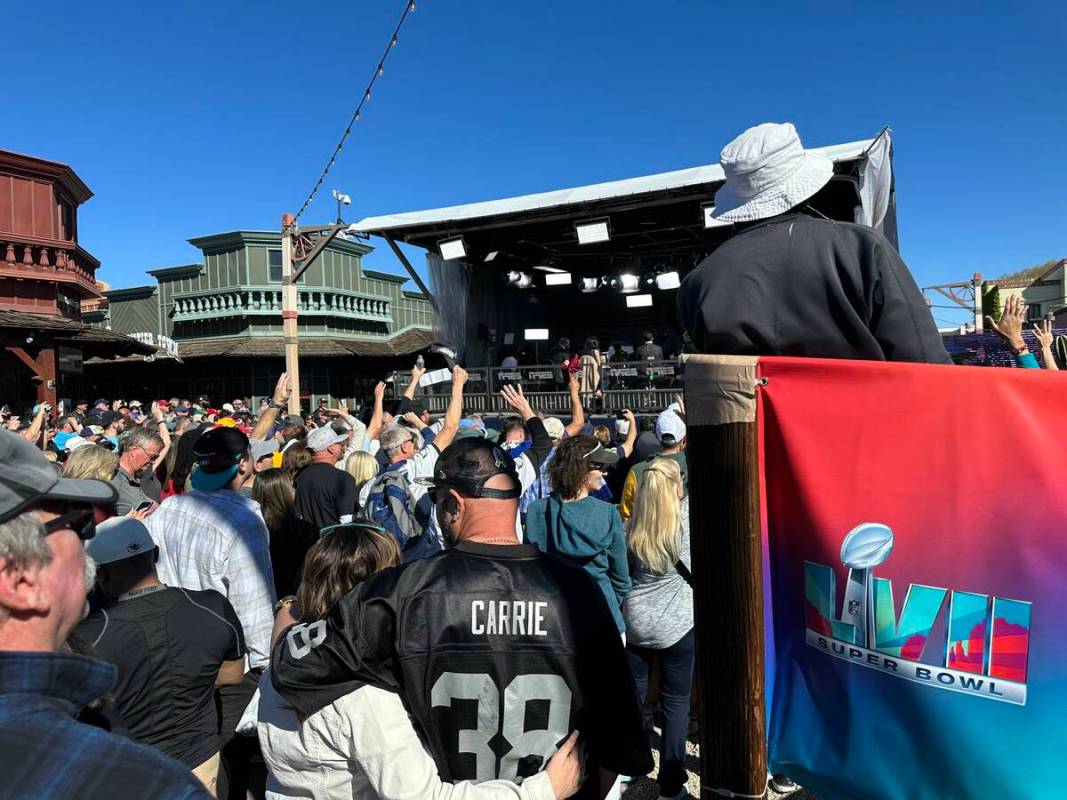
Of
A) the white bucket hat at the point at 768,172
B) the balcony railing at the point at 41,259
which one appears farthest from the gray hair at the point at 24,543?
the balcony railing at the point at 41,259

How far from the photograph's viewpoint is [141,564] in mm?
2693

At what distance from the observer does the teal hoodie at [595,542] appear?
145 inches

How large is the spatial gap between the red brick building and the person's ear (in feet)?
66.9

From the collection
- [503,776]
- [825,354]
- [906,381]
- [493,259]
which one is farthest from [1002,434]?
[493,259]

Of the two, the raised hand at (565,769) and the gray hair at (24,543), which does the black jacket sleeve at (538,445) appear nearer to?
the raised hand at (565,769)

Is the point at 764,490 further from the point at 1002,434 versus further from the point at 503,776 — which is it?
the point at 503,776

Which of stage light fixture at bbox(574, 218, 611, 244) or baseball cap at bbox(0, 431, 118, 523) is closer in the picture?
baseball cap at bbox(0, 431, 118, 523)

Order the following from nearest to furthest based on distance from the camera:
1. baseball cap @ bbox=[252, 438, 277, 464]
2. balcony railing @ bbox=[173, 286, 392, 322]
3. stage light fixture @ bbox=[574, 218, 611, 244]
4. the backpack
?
the backpack → baseball cap @ bbox=[252, 438, 277, 464] → stage light fixture @ bbox=[574, 218, 611, 244] → balcony railing @ bbox=[173, 286, 392, 322]

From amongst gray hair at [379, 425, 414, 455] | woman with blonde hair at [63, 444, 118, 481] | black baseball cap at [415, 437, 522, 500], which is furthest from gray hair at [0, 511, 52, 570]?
gray hair at [379, 425, 414, 455]

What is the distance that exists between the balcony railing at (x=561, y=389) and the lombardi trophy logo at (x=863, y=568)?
1145cm

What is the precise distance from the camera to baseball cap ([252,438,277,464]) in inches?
220

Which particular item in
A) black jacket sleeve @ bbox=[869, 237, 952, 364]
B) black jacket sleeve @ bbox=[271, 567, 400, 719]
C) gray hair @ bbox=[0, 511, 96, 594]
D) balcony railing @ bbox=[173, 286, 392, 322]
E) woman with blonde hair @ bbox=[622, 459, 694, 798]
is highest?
balcony railing @ bbox=[173, 286, 392, 322]

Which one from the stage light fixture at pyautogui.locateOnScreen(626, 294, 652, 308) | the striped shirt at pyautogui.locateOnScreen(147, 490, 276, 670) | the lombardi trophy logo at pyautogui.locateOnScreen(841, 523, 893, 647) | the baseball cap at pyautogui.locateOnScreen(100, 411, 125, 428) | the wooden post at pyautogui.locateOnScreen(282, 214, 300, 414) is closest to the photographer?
the lombardi trophy logo at pyautogui.locateOnScreen(841, 523, 893, 647)

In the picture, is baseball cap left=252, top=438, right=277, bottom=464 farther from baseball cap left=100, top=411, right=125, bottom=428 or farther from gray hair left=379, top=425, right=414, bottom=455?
baseball cap left=100, top=411, right=125, bottom=428
